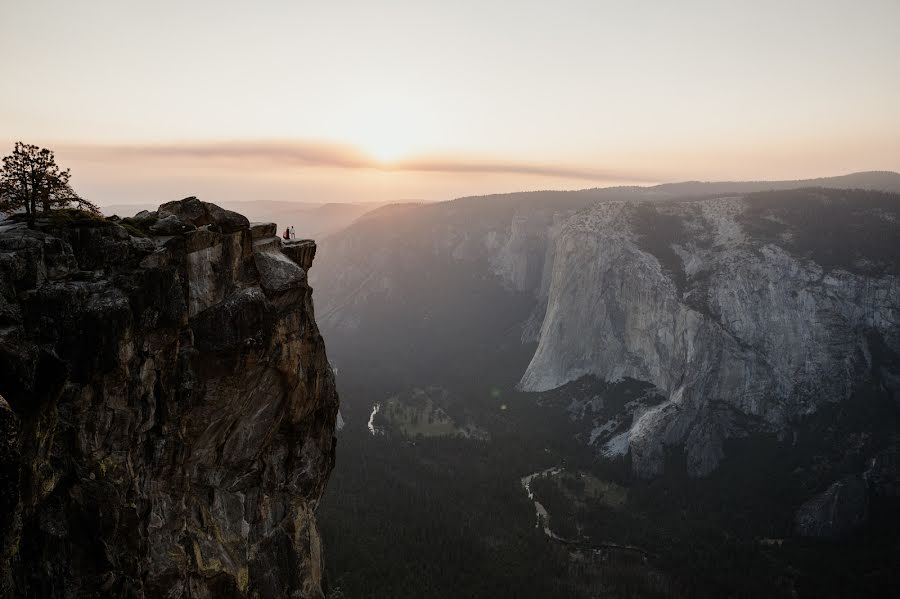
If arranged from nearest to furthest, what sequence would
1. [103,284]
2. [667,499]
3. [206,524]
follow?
[103,284] → [206,524] → [667,499]

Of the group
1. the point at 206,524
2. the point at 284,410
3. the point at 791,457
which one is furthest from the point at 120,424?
the point at 791,457

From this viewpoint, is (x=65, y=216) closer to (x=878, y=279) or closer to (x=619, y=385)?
(x=619, y=385)

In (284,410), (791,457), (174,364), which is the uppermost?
(174,364)

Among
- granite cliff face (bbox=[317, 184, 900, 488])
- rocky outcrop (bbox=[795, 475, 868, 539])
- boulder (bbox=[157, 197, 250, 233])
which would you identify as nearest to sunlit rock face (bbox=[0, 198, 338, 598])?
boulder (bbox=[157, 197, 250, 233])

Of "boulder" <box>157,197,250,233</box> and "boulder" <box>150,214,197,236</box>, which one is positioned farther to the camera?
"boulder" <box>157,197,250,233</box>

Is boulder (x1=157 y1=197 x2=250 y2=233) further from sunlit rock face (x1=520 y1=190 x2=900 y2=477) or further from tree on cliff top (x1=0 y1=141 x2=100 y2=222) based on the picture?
sunlit rock face (x1=520 y1=190 x2=900 y2=477)
